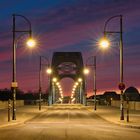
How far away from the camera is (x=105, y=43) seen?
44219mm

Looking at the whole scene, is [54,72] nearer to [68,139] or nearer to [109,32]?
[109,32]

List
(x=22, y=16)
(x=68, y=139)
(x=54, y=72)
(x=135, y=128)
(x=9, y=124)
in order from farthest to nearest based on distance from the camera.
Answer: (x=54, y=72), (x=22, y=16), (x=9, y=124), (x=135, y=128), (x=68, y=139)

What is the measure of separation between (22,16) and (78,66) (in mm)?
149813

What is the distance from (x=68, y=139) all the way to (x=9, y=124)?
13604mm

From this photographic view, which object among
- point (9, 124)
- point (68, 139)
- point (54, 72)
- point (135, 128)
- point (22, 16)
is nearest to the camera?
point (68, 139)

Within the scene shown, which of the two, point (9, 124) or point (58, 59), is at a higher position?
point (58, 59)

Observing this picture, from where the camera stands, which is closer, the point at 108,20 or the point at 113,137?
the point at 113,137

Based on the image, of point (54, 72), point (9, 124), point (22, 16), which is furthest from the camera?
point (54, 72)

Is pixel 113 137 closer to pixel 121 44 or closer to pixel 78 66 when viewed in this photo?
pixel 121 44

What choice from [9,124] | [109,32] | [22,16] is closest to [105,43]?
[109,32]

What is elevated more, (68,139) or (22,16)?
(22,16)

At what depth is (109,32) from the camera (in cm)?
4416

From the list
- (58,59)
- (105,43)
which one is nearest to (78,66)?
(58,59)

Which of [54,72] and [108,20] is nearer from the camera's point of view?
[108,20]
